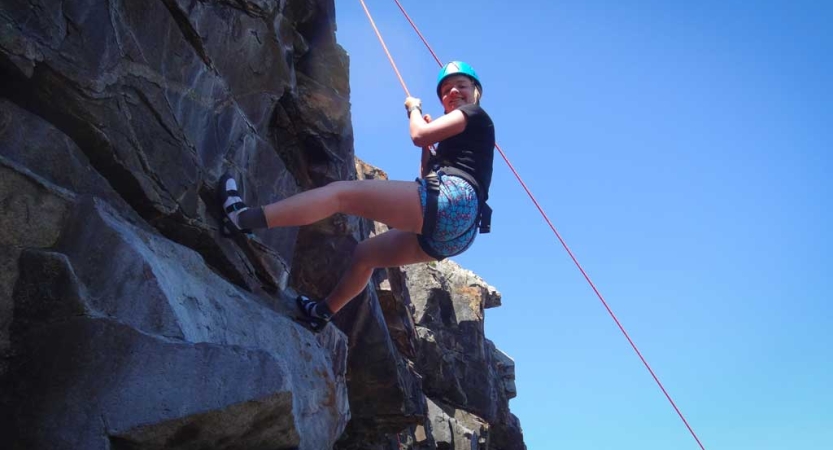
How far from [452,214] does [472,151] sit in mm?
665

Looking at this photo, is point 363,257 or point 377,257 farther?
point 363,257

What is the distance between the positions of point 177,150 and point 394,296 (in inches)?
280

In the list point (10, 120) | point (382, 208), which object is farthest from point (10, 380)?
point (382, 208)

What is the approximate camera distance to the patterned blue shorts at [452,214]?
257 inches

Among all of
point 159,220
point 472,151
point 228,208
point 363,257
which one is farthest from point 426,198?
point 159,220

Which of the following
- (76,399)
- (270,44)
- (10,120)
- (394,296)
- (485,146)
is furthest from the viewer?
(394,296)

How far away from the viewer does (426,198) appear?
6.52 m

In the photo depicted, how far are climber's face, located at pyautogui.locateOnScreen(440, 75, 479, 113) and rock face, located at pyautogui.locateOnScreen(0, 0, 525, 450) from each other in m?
1.88

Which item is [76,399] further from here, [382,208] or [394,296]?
[394,296]

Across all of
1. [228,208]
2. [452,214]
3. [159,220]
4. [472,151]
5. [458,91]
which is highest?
[458,91]

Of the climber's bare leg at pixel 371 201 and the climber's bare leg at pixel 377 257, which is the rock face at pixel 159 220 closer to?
the climber's bare leg at pixel 377 257

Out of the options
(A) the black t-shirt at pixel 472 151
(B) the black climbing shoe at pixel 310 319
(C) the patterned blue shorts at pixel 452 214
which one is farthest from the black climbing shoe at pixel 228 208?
(A) the black t-shirt at pixel 472 151

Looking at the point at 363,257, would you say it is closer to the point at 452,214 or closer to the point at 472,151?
the point at 452,214

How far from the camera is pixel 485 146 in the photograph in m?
6.91
